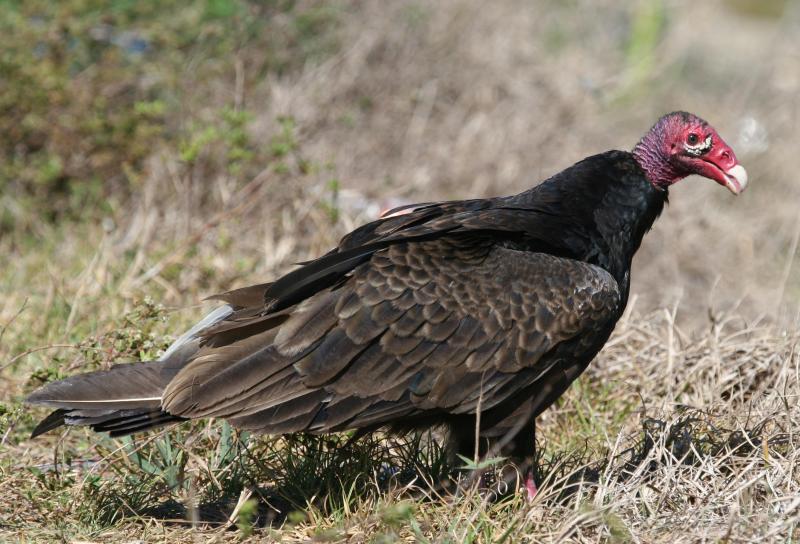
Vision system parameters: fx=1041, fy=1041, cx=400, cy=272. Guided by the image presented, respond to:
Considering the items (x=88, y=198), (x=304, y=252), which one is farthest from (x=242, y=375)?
(x=88, y=198)

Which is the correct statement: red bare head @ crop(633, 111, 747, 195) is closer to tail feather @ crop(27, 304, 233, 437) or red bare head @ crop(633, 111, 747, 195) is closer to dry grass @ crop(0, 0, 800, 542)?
dry grass @ crop(0, 0, 800, 542)

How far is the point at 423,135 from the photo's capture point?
7680mm

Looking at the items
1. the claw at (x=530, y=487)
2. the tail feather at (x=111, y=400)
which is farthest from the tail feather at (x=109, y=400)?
the claw at (x=530, y=487)

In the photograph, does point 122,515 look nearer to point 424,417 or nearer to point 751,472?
point 424,417

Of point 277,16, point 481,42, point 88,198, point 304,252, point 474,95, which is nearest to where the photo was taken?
point 304,252

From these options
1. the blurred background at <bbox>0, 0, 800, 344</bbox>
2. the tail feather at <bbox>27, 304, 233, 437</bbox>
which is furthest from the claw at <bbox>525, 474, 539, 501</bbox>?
the blurred background at <bbox>0, 0, 800, 344</bbox>

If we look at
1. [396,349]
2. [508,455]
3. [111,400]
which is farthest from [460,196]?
[111,400]

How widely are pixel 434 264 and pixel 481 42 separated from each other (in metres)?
5.71

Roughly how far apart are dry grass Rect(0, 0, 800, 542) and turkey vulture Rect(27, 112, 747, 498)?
319 millimetres

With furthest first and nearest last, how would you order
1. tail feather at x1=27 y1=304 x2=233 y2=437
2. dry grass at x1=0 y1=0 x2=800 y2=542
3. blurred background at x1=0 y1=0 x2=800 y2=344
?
1. blurred background at x1=0 y1=0 x2=800 y2=344
2. dry grass at x1=0 y1=0 x2=800 y2=542
3. tail feather at x1=27 y1=304 x2=233 y2=437

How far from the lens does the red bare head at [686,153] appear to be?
3.90 m

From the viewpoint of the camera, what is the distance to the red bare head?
3902 mm

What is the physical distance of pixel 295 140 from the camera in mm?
6699

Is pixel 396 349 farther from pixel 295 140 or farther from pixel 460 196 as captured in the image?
pixel 460 196
